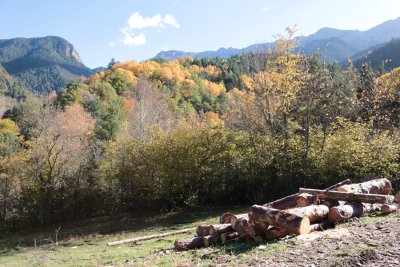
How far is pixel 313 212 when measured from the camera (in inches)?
402

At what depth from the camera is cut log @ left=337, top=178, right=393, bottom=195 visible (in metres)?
12.6

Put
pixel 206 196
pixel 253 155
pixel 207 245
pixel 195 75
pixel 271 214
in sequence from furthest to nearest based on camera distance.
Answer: pixel 195 75 < pixel 206 196 < pixel 253 155 < pixel 207 245 < pixel 271 214

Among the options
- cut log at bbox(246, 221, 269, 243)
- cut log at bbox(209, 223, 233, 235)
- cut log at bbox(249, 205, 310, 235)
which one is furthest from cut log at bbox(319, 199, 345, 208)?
cut log at bbox(209, 223, 233, 235)

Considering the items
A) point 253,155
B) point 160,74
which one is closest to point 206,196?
point 253,155

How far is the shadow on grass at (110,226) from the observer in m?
19.6

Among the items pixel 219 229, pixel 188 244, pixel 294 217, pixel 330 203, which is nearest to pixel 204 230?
pixel 219 229

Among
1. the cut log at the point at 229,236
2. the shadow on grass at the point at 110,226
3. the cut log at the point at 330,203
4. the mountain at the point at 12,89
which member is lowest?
the shadow on grass at the point at 110,226

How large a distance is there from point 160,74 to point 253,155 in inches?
3359

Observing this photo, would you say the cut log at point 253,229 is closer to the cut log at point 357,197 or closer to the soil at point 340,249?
the soil at point 340,249

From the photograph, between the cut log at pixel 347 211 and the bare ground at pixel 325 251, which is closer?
the bare ground at pixel 325 251

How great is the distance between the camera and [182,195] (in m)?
24.5

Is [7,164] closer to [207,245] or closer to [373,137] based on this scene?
[207,245]

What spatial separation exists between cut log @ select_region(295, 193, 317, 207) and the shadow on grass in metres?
7.37

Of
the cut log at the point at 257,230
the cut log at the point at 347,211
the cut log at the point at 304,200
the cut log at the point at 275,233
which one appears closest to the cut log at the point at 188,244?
the cut log at the point at 257,230
